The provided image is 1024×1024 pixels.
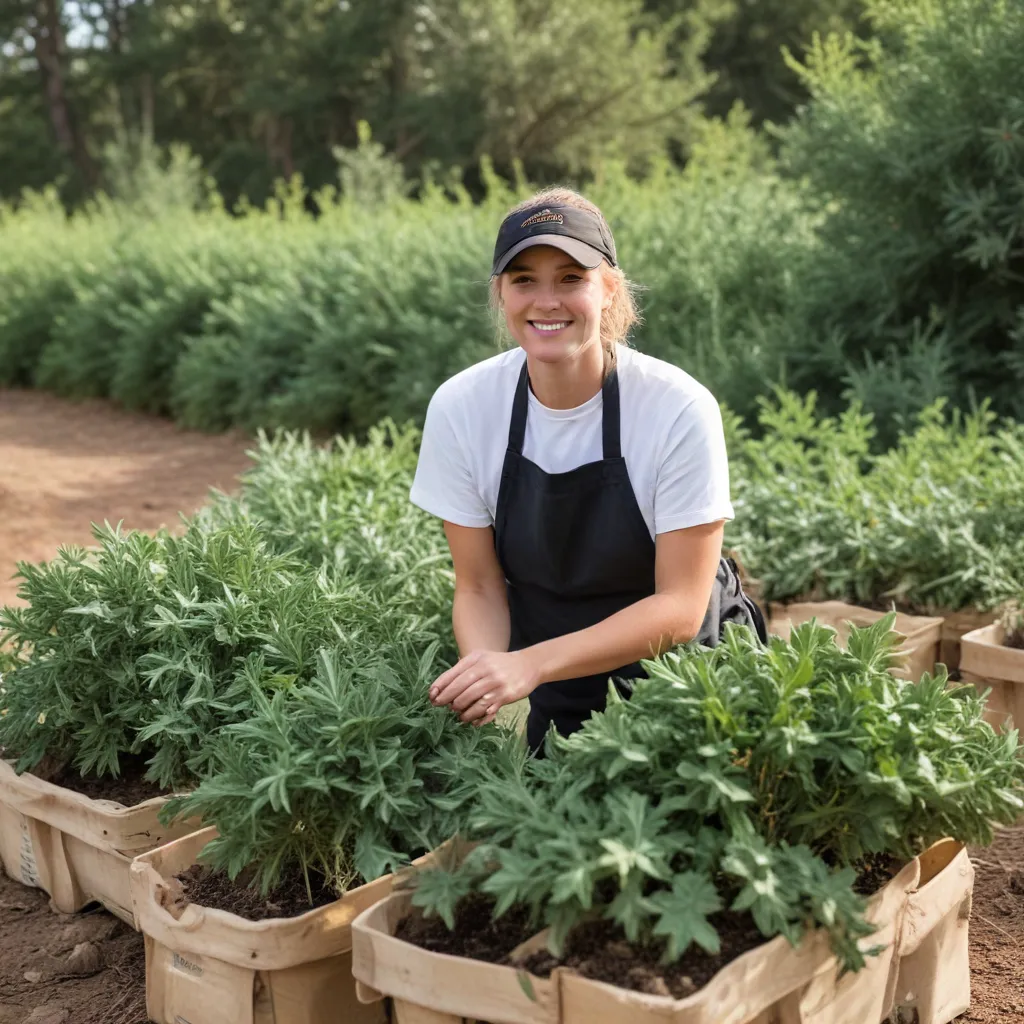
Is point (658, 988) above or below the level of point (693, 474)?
below

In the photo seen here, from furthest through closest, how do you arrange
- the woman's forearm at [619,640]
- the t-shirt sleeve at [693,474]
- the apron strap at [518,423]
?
the apron strap at [518,423] < the t-shirt sleeve at [693,474] < the woman's forearm at [619,640]

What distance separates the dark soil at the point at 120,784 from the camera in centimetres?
296

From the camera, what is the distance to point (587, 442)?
111 inches

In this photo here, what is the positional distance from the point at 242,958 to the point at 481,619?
0.95m

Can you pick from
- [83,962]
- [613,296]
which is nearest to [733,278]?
[613,296]

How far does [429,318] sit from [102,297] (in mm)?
4825

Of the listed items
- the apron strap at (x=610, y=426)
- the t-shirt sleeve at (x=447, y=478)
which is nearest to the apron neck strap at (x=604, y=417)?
the apron strap at (x=610, y=426)

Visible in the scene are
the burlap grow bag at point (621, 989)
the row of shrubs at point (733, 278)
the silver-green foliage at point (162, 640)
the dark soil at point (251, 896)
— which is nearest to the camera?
the burlap grow bag at point (621, 989)

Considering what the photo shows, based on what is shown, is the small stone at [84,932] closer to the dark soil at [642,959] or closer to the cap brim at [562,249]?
the dark soil at [642,959]

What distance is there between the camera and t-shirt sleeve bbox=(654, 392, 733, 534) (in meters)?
2.60

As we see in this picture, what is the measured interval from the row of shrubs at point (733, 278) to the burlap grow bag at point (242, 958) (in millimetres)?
1942

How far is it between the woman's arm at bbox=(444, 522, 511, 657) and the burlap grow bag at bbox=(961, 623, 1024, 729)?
1418 mm

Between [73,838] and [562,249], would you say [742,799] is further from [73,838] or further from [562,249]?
[73,838]

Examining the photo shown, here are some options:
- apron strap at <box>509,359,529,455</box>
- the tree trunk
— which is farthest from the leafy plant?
the tree trunk
